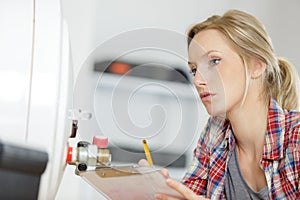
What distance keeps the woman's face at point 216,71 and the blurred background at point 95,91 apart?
0.03 m

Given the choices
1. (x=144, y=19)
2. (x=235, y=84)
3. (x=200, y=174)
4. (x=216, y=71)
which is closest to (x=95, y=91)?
(x=216, y=71)

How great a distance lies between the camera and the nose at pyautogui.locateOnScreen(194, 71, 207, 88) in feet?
2.44

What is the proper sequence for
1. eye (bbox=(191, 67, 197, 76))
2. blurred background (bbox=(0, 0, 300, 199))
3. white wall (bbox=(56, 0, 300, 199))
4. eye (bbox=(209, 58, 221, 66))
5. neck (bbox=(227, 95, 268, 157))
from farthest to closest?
white wall (bbox=(56, 0, 300, 199)), neck (bbox=(227, 95, 268, 157)), eye (bbox=(209, 58, 221, 66)), eye (bbox=(191, 67, 197, 76)), blurred background (bbox=(0, 0, 300, 199))

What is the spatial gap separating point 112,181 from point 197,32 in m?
0.52

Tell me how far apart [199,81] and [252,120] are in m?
0.46

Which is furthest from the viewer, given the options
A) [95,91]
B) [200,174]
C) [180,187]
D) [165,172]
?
[200,174]

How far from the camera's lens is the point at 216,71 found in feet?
2.78

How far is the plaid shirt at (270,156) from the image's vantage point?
1.05m

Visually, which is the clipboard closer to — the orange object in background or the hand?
the hand

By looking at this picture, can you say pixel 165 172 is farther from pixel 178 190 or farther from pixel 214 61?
pixel 214 61

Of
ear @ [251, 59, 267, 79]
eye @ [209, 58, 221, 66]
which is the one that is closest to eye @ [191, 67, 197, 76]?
eye @ [209, 58, 221, 66]

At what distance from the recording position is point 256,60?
3.60 ft

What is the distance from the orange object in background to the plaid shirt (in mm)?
329

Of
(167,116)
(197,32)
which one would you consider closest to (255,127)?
(197,32)
